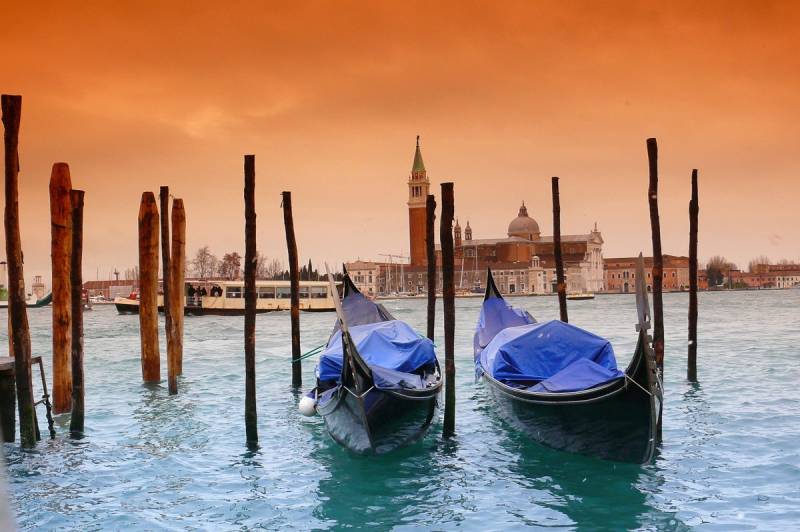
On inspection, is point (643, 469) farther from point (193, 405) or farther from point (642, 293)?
point (193, 405)

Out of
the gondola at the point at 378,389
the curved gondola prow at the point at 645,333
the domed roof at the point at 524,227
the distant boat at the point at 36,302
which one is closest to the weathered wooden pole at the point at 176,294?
the gondola at the point at 378,389

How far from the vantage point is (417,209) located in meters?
88.4

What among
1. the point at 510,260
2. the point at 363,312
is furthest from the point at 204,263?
the point at 363,312

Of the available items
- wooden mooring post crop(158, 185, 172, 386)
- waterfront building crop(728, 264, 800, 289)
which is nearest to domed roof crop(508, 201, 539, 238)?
waterfront building crop(728, 264, 800, 289)

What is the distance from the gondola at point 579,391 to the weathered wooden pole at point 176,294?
4.50m

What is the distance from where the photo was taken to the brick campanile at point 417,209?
3442 inches

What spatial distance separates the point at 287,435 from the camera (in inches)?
339

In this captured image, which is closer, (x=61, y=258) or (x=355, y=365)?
→ (x=355, y=365)

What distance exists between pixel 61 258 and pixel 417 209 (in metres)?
80.8

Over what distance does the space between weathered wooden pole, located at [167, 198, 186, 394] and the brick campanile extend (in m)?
72.1

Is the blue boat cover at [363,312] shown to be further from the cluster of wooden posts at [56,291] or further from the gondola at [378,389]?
the cluster of wooden posts at [56,291]

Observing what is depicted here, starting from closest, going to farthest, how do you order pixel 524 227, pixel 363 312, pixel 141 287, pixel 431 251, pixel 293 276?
pixel 141 287
pixel 293 276
pixel 431 251
pixel 363 312
pixel 524 227

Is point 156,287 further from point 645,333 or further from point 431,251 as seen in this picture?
point 645,333

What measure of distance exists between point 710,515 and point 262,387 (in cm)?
852
